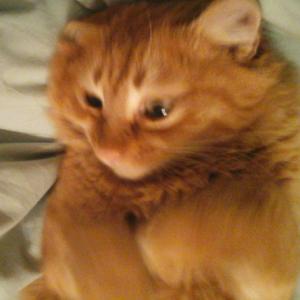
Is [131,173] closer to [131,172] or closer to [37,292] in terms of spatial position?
[131,172]

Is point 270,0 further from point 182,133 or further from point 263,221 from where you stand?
point 263,221

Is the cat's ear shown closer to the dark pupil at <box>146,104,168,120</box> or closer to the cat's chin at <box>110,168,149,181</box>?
the dark pupil at <box>146,104,168,120</box>

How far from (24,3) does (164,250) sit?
0.82m

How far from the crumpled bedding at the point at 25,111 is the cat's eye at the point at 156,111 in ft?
1.31

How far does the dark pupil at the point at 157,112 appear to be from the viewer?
0.96 m

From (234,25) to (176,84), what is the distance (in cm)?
19

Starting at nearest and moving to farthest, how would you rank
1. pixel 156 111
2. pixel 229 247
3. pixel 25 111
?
pixel 229 247 < pixel 156 111 < pixel 25 111

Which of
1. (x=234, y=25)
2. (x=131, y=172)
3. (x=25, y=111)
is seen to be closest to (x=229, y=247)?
(x=131, y=172)

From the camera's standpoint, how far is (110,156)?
96 centimetres

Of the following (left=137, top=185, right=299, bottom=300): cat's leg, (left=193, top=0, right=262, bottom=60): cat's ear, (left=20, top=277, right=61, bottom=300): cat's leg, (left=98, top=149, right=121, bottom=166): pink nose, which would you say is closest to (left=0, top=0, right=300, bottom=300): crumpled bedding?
(left=20, top=277, right=61, bottom=300): cat's leg

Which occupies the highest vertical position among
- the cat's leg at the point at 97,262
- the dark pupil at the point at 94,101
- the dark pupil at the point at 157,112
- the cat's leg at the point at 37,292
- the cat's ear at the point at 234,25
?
the cat's ear at the point at 234,25

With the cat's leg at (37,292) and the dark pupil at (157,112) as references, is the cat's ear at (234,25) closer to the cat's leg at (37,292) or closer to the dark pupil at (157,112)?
the dark pupil at (157,112)

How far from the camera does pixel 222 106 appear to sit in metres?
0.95

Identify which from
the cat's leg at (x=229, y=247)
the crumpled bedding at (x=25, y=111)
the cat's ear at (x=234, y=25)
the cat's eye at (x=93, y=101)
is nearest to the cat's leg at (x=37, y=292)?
the crumpled bedding at (x=25, y=111)
